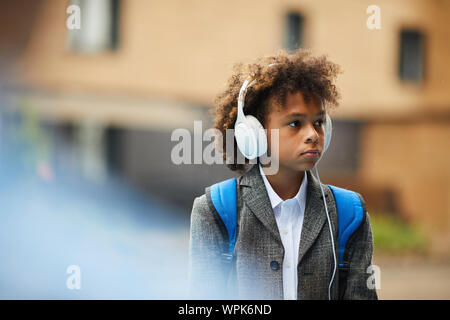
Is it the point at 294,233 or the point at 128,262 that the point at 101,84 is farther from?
the point at 294,233

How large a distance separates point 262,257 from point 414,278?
514cm

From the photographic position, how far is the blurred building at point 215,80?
780cm

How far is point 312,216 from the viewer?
1401mm

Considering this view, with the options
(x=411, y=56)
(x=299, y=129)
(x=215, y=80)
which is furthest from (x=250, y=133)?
(x=411, y=56)

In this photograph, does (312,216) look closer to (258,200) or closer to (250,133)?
(258,200)

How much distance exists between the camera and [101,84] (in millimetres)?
8227

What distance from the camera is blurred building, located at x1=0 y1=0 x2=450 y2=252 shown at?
780 cm

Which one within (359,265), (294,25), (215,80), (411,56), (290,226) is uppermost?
(294,25)

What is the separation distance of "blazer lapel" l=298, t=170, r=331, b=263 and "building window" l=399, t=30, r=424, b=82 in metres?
7.72

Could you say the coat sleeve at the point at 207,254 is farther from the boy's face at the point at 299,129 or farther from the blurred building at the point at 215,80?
the blurred building at the point at 215,80

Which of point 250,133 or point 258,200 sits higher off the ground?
point 250,133

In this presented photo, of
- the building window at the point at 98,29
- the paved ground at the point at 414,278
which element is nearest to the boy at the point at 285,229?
the paved ground at the point at 414,278
